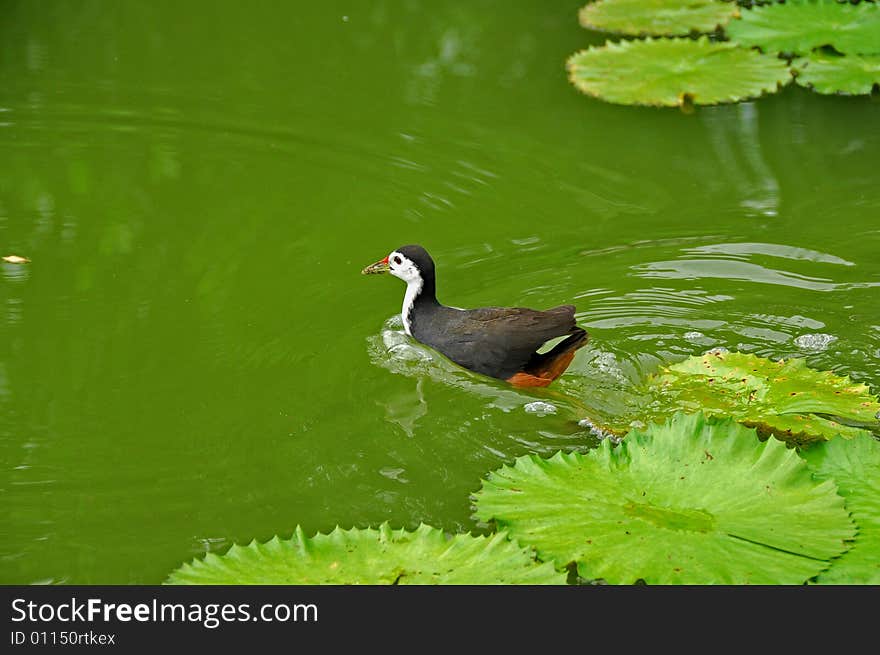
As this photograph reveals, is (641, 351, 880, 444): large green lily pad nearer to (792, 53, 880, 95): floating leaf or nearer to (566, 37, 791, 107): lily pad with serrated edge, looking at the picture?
(566, 37, 791, 107): lily pad with serrated edge

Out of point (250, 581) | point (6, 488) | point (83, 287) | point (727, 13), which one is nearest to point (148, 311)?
point (83, 287)

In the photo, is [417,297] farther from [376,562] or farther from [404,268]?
[376,562]

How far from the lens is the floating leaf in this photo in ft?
24.3

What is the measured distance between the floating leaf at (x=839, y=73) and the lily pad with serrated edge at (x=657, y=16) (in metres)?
0.91

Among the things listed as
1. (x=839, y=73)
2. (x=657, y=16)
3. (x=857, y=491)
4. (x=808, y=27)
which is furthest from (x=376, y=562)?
(x=657, y=16)

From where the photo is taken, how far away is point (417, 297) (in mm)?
5562

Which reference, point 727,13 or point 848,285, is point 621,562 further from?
point 727,13

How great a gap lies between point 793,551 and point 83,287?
3799 millimetres

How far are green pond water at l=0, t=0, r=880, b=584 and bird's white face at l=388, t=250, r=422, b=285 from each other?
11.9 inches

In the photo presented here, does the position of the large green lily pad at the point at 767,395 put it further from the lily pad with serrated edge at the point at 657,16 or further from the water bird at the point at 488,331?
the lily pad with serrated edge at the point at 657,16

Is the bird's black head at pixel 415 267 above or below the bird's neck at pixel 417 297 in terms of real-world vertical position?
above

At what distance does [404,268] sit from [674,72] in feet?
10.1

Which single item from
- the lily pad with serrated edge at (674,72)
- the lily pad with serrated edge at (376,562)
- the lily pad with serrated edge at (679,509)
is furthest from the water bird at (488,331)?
the lily pad with serrated edge at (674,72)

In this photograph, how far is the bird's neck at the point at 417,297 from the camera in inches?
218
